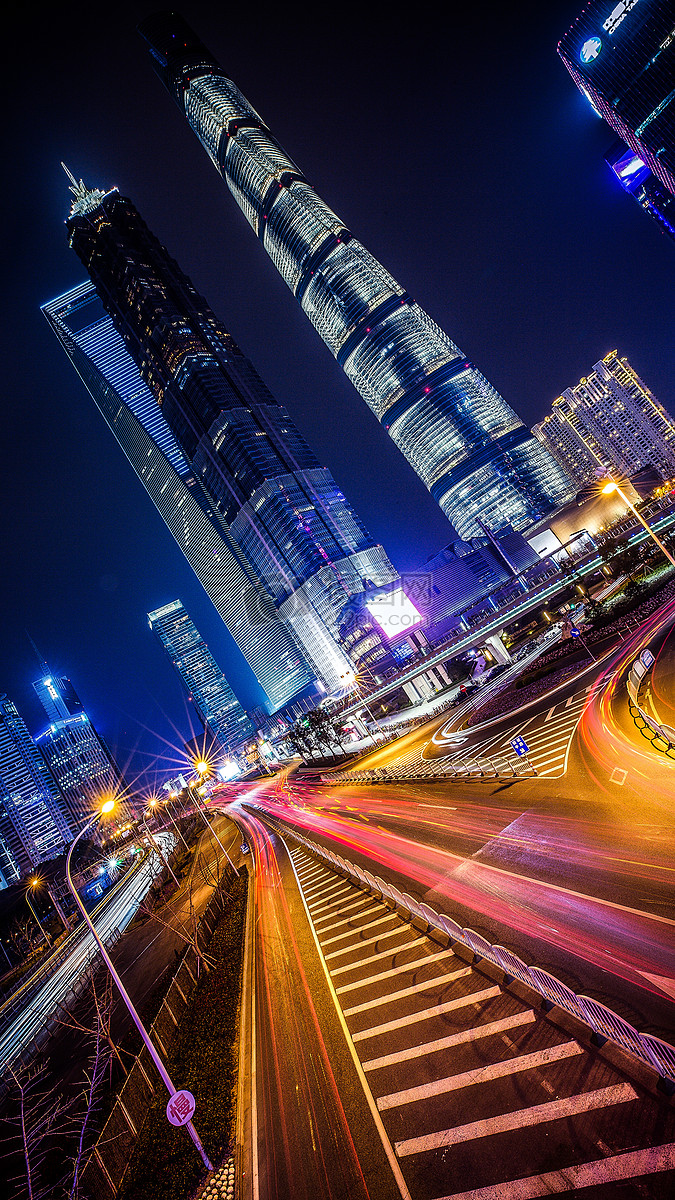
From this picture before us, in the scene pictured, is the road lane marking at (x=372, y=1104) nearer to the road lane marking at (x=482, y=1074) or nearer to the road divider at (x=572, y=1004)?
the road lane marking at (x=482, y=1074)

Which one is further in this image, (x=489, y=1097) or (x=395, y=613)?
(x=395, y=613)

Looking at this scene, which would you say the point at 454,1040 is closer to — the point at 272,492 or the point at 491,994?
the point at 491,994

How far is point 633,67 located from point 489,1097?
143 meters

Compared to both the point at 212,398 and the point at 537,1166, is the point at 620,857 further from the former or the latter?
the point at 212,398

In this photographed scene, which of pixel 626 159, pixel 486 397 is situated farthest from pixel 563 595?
pixel 486 397

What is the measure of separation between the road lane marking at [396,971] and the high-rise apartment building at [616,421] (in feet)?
552

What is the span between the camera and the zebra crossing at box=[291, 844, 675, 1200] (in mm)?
7320

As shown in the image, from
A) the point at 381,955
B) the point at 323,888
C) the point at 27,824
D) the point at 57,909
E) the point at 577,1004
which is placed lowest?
the point at 323,888

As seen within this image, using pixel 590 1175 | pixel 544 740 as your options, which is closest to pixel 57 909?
pixel 544 740

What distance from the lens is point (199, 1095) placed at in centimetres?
1301

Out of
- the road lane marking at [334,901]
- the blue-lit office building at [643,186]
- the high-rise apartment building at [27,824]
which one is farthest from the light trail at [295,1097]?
the high-rise apartment building at [27,824]

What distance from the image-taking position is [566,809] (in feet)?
60.8

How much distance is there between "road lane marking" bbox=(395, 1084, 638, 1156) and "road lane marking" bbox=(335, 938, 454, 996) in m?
4.79

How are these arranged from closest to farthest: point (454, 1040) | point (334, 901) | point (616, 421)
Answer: point (454, 1040)
point (334, 901)
point (616, 421)
